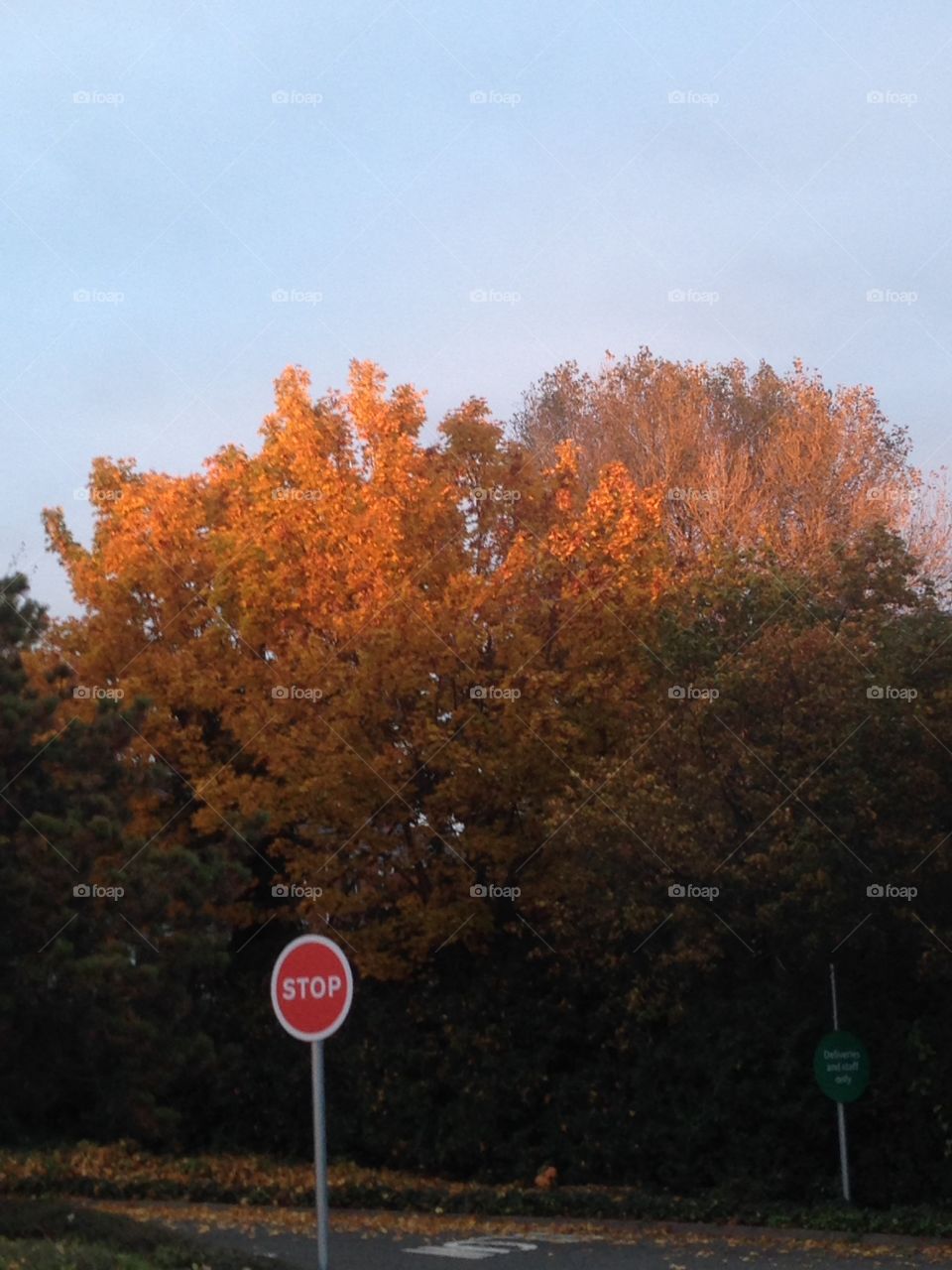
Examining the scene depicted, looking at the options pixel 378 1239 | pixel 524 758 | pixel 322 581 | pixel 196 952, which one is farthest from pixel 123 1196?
pixel 322 581

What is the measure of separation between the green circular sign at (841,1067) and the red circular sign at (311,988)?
11.2 m

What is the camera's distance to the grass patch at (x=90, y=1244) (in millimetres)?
10242

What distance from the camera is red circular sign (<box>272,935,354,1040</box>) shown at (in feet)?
31.9

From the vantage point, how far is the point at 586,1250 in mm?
16172

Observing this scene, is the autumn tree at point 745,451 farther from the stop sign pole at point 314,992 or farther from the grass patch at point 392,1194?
the stop sign pole at point 314,992

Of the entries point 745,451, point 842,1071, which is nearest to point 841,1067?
point 842,1071

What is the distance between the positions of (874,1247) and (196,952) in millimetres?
8582

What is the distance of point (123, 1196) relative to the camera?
20547 mm

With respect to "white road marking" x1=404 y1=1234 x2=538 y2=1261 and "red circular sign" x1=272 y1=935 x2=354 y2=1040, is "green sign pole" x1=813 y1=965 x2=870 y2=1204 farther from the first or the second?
"red circular sign" x1=272 y1=935 x2=354 y2=1040

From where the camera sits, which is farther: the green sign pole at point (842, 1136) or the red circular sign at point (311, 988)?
the green sign pole at point (842, 1136)

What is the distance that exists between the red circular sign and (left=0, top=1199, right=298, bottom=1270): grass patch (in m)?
1.93

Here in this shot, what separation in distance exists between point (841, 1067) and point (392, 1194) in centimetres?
565

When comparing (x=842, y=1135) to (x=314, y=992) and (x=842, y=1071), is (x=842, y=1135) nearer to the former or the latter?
(x=842, y=1071)

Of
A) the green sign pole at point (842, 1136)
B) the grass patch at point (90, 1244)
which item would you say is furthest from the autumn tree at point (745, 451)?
the grass patch at point (90, 1244)
